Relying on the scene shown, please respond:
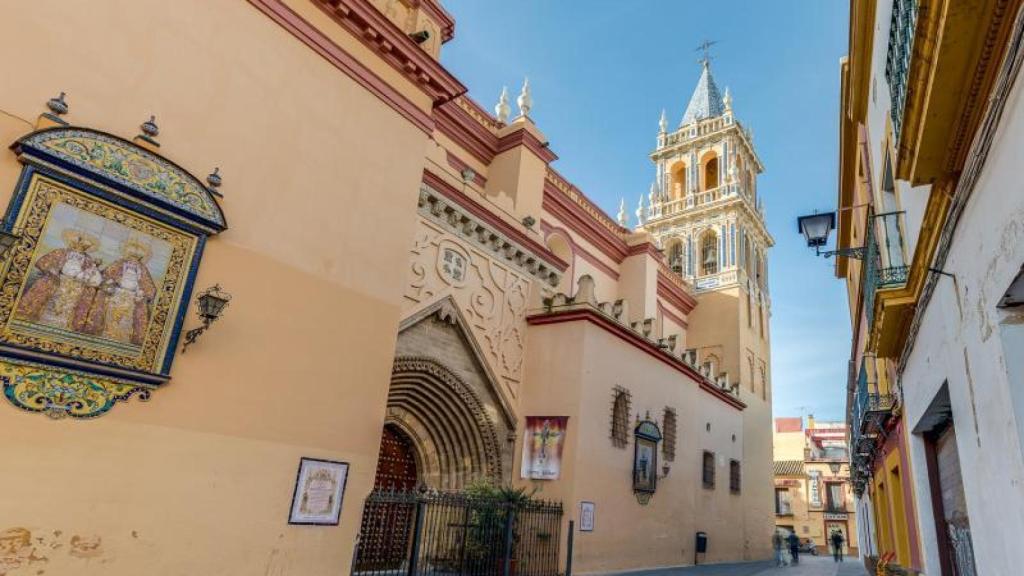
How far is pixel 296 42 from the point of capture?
8.08 metres

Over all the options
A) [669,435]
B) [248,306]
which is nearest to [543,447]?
[669,435]

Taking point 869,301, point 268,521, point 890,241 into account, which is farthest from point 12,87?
point 869,301

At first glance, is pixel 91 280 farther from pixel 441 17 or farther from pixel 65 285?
pixel 441 17

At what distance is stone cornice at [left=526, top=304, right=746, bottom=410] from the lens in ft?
43.9

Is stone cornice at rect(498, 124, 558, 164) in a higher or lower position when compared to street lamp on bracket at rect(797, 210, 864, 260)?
higher

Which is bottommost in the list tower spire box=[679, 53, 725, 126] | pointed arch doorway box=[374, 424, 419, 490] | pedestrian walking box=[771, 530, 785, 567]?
pedestrian walking box=[771, 530, 785, 567]

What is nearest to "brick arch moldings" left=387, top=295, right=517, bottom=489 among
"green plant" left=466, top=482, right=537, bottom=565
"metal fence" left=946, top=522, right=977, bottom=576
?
"green plant" left=466, top=482, right=537, bottom=565

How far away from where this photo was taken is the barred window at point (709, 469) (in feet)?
59.0

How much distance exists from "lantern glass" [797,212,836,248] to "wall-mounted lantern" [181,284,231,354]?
6.34m

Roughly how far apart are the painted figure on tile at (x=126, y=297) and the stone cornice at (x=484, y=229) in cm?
611

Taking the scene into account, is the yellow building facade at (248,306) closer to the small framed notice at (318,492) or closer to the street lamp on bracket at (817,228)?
the small framed notice at (318,492)

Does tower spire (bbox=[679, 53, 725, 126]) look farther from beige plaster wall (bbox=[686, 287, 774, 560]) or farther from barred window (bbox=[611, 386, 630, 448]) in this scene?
barred window (bbox=[611, 386, 630, 448])

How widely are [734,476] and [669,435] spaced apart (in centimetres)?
569

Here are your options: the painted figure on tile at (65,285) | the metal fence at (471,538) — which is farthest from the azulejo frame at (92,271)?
the metal fence at (471,538)
